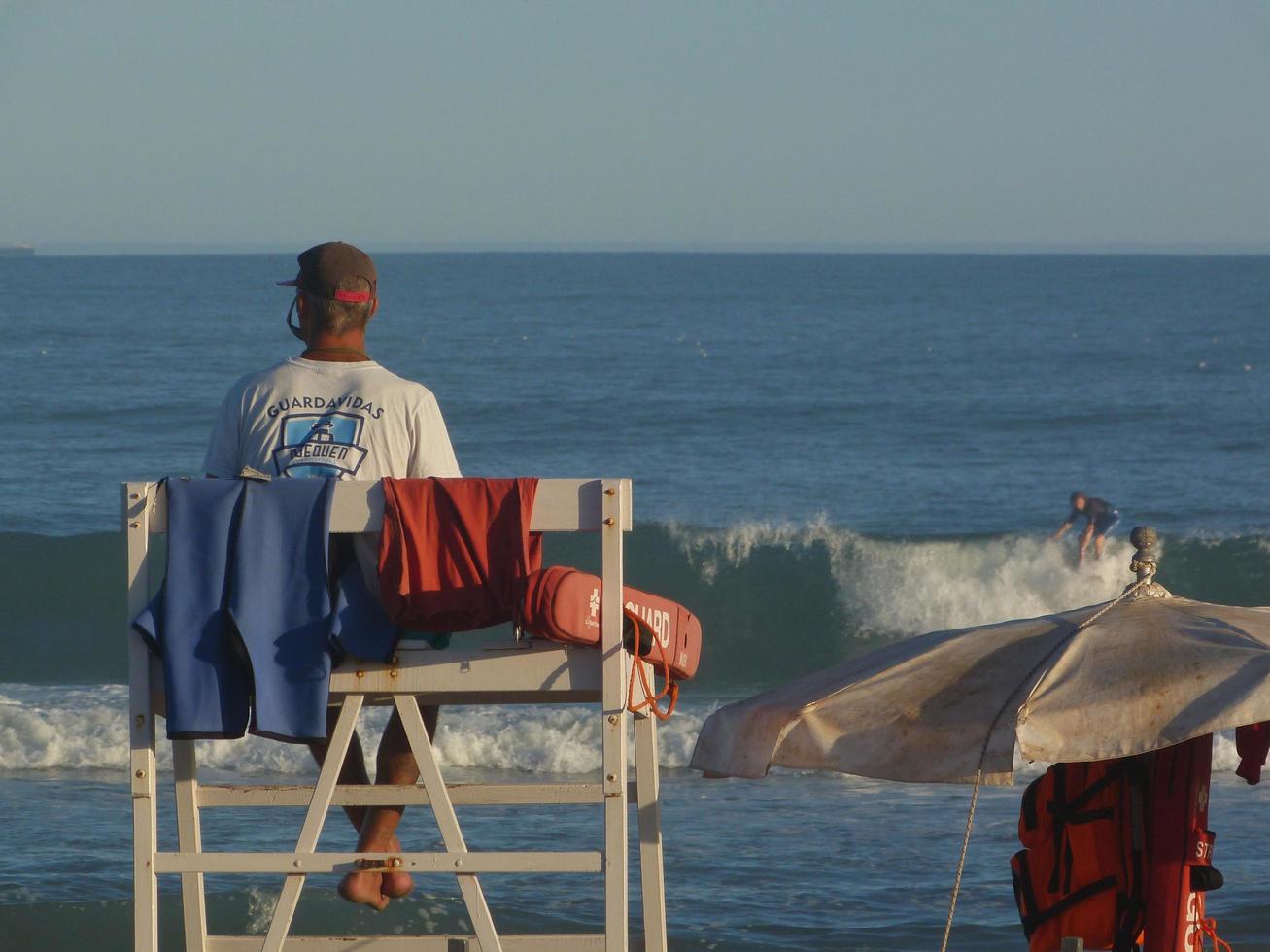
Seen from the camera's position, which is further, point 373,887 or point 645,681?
point 645,681

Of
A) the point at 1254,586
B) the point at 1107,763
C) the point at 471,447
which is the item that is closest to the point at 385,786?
the point at 1107,763

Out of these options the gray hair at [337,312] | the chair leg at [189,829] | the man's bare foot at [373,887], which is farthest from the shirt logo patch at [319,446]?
the man's bare foot at [373,887]

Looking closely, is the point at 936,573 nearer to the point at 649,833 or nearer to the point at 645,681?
the point at 649,833

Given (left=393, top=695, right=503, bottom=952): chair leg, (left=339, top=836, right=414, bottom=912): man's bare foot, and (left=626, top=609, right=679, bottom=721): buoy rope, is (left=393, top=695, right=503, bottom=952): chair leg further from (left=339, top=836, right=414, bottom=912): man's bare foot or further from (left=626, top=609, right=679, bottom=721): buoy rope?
(left=626, top=609, right=679, bottom=721): buoy rope

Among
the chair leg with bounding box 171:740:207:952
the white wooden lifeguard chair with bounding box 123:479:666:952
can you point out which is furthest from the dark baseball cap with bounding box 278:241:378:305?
the chair leg with bounding box 171:740:207:952

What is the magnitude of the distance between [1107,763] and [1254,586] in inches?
678

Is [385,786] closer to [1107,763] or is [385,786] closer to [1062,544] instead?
Result: [1107,763]

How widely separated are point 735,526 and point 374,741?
39.8 feet

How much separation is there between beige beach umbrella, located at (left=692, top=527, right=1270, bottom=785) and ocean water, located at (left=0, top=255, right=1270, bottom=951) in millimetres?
3533

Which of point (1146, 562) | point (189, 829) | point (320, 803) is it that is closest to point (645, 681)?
point (320, 803)

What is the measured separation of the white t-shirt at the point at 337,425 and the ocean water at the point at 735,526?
3.97 meters

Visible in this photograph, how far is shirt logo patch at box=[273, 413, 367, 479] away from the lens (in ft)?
13.8

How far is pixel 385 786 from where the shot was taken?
4219mm

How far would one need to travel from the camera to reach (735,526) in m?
23.6
